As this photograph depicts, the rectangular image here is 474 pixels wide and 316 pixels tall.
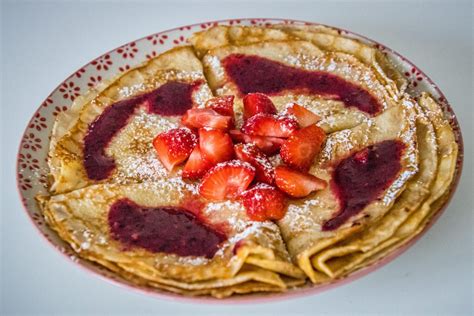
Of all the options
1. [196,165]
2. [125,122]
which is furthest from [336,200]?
[125,122]

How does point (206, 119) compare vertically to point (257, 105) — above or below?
below

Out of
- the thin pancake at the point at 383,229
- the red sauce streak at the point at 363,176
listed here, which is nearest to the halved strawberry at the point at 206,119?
the red sauce streak at the point at 363,176

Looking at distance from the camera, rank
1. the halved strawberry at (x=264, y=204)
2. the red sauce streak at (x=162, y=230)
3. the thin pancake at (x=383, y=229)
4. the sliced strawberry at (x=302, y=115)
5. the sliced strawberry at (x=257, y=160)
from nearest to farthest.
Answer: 1. the thin pancake at (x=383, y=229)
2. the red sauce streak at (x=162, y=230)
3. the halved strawberry at (x=264, y=204)
4. the sliced strawberry at (x=257, y=160)
5. the sliced strawberry at (x=302, y=115)

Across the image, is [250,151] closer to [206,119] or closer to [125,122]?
[206,119]

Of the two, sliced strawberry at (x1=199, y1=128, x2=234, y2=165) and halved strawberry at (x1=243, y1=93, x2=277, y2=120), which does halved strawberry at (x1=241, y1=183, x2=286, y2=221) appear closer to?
sliced strawberry at (x1=199, y1=128, x2=234, y2=165)

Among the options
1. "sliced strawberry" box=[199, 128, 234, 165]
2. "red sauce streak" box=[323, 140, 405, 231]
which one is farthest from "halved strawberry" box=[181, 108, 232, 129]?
"red sauce streak" box=[323, 140, 405, 231]

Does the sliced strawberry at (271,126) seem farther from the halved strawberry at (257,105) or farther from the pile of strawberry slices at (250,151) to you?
the halved strawberry at (257,105)

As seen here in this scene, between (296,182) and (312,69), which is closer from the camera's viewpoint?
(296,182)

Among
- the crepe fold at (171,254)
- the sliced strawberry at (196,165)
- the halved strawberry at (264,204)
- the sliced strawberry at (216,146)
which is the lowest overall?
the crepe fold at (171,254)
